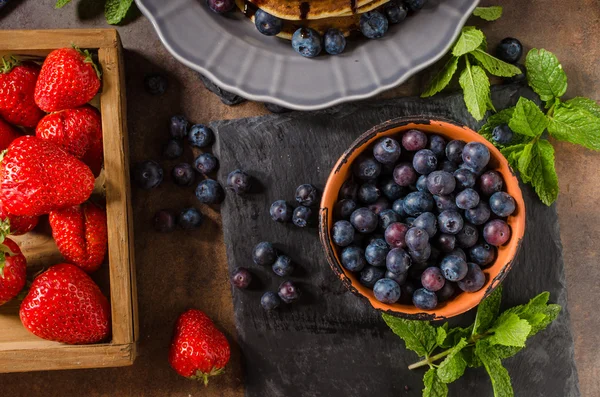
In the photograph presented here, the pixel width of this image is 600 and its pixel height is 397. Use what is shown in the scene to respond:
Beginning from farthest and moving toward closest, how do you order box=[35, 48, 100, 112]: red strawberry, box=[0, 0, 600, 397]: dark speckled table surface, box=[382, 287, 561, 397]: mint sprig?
box=[0, 0, 600, 397]: dark speckled table surface
box=[382, 287, 561, 397]: mint sprig
box=[35, 48, 100, 112]: red strawberry

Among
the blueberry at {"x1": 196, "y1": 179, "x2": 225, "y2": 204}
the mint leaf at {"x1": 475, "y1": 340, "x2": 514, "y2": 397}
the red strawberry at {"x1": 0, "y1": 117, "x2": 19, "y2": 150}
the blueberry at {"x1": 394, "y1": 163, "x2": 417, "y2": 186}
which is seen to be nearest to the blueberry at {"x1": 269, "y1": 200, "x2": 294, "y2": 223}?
the blueberry at {"x1": 196, "y1": 179, "x2": 225, "y2": 204}

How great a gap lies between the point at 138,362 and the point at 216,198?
610mm

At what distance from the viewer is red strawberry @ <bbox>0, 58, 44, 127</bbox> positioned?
74.8 inches

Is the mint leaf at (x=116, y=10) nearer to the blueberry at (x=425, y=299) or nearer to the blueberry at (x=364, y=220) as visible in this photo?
the blueberry at (x=364, y=220)

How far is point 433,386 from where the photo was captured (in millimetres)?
1982

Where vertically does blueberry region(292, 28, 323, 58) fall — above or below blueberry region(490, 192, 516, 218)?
above

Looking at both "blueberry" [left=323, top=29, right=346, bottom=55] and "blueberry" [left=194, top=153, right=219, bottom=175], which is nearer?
"blueberry" [left=323, top=29, right=346, bottom=55]

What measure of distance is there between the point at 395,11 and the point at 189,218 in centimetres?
90

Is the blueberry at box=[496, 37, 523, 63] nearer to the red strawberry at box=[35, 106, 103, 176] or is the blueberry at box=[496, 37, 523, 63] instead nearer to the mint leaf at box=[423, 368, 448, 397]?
the mint leaf at box=[423, 368, 448, 397]

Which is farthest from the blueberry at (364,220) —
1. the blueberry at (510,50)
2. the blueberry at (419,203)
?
the blueberry at (510,50)

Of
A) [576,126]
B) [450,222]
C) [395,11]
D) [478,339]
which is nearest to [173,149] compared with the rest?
[395,11]

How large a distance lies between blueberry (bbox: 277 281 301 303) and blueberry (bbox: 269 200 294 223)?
0.67 ft

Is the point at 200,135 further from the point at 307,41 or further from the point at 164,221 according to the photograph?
the point at 307,41

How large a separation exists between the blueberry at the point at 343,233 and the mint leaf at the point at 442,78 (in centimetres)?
54
